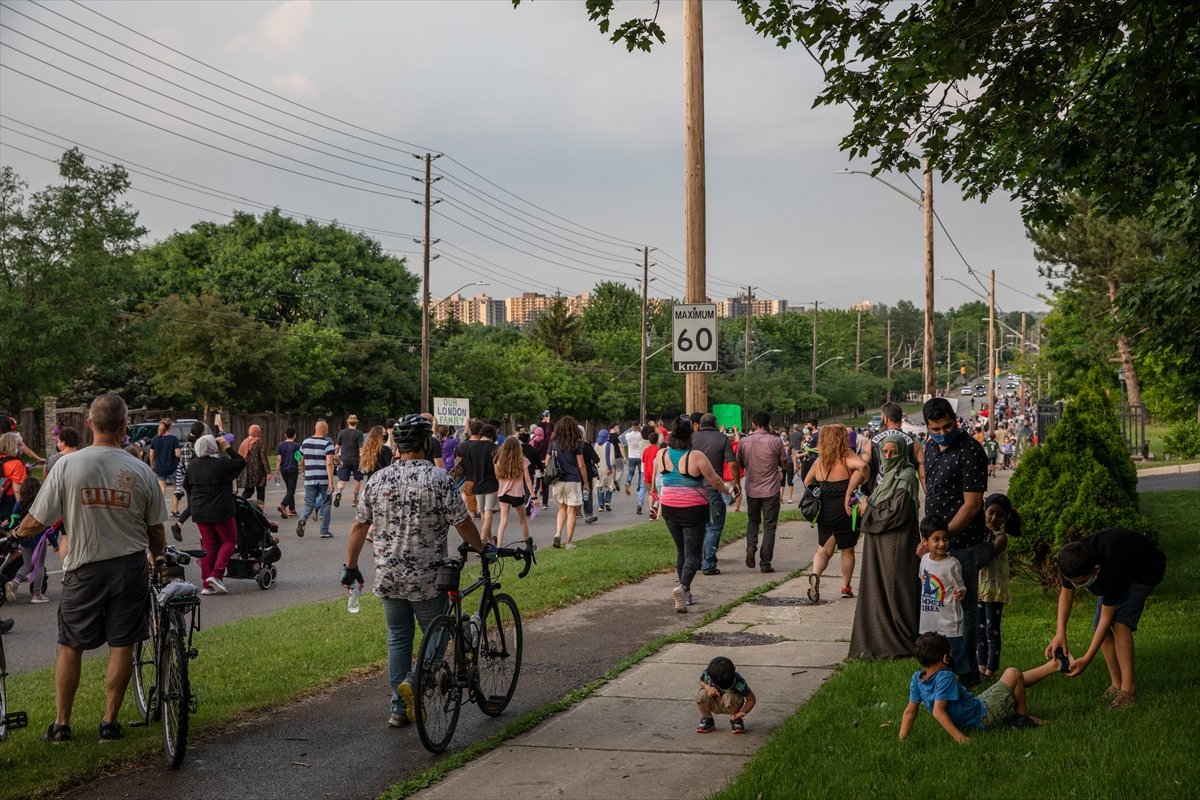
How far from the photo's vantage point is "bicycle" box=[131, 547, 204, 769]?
6.39 metres

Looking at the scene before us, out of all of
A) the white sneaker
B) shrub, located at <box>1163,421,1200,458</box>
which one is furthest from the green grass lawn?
shrub, located at <box>1163,421,1200,458</box>

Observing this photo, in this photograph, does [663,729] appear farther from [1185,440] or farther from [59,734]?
[1185,440]

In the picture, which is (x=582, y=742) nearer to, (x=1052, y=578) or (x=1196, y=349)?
(x=1052, y=578)

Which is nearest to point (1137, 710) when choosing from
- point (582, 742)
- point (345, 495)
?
point (582, 742)

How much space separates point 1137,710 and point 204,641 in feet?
22.8

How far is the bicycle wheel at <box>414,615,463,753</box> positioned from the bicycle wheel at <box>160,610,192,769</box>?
1197 millimetres

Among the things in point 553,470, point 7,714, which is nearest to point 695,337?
point 553,470

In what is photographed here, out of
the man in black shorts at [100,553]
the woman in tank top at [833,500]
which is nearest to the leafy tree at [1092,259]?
the woman in tank top at [833,500]

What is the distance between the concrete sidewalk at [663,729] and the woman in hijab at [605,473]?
15.1 metres

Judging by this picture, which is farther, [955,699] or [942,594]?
[942,594]

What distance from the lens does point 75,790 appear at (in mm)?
6059

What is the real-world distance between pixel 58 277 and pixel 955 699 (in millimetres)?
35353

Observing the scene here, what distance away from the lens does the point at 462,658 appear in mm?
7039

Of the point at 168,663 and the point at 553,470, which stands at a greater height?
the point at 553,470
